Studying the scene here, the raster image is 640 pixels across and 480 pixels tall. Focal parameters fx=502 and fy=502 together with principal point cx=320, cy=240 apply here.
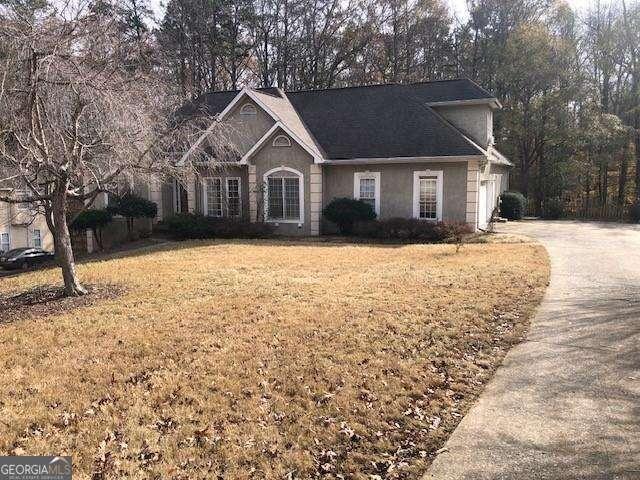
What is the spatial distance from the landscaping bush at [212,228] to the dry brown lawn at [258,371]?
28.8 feet

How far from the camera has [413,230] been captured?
18.2 metres

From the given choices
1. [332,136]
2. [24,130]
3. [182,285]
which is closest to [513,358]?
[182,285]

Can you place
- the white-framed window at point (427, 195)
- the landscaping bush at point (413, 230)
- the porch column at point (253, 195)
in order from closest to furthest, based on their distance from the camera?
the landscaping bush at point (413, 230) < the white-framed window at point (427, 195) < the porch column at point (253, 195)

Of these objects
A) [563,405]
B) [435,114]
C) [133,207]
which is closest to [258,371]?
[563,405]

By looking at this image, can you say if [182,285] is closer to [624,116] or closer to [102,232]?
[102,232]

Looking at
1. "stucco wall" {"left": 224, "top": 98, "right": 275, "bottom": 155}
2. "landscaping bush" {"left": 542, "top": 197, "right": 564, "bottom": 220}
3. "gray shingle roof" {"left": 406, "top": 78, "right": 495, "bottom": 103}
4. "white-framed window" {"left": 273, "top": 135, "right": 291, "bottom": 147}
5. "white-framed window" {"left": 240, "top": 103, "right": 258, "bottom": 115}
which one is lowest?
"landscaping bush" {"left": 542, "top": 197, "right": 564, "bottom": 220}

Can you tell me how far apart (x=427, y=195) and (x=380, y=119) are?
4222 mm

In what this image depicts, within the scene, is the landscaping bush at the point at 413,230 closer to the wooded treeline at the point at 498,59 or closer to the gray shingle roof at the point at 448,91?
the gray shingle roof at the point at 448,91

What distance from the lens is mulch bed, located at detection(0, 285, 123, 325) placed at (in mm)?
8734

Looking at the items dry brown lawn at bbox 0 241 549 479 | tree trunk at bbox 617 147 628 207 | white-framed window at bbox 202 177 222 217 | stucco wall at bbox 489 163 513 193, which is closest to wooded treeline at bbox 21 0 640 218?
tree trunk at bbox 617 147 628 207

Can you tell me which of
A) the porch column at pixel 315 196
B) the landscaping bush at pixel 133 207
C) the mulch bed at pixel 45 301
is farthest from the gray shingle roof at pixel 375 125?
the mulch bed at pixel 45 301

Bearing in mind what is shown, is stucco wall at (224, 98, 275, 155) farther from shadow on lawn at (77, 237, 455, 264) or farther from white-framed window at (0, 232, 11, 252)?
white-framed window at (0, 232, 11, 252)

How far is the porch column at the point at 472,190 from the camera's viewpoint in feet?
61.6

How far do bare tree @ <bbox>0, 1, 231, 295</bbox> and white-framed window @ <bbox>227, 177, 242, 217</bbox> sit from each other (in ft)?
34.3
